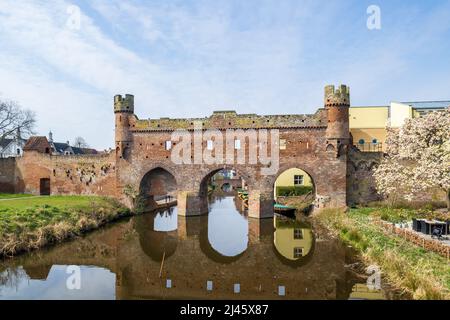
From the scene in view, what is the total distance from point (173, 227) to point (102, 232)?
5.28 m

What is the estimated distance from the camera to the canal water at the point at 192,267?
1288 centimetres

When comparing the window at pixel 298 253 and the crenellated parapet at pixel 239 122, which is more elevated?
the crenellated parapet at pixel 239 122

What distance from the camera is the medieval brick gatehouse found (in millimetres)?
27078

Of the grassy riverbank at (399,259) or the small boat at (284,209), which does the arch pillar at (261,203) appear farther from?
the grassy riverbank at (399,259)

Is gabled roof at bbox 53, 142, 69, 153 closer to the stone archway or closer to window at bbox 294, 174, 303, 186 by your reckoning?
the stone archway

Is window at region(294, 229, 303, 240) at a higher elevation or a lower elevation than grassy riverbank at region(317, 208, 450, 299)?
lower

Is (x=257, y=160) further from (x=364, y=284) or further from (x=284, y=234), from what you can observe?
(x=364, y=284)

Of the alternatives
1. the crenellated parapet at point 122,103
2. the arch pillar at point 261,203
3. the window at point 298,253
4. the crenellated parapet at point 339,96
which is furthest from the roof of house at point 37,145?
the crenellated parapet at point 339,96

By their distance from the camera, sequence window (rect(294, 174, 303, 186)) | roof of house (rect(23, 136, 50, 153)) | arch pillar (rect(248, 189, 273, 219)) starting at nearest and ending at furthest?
1. arch pillar (rect(248, 189, 273, 219))
2. window (rect(294, 174, 303, 186))
3. roof of house (rect(23, 136, 50, 153))

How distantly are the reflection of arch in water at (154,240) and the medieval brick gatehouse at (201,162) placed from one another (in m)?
4.13

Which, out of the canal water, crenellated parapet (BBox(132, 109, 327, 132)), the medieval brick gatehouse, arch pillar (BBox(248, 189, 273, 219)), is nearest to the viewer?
the canal water

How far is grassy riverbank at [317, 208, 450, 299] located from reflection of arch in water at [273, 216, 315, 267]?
88.4 inches

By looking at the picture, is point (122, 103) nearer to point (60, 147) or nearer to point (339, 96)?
point (339, 96)

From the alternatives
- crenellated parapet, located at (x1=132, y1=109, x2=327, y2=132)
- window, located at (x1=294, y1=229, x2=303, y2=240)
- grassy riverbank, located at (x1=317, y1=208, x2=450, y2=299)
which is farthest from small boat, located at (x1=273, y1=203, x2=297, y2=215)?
grassy riverbank, located at (x1=317, y1=208, x2=450, y2=299)
